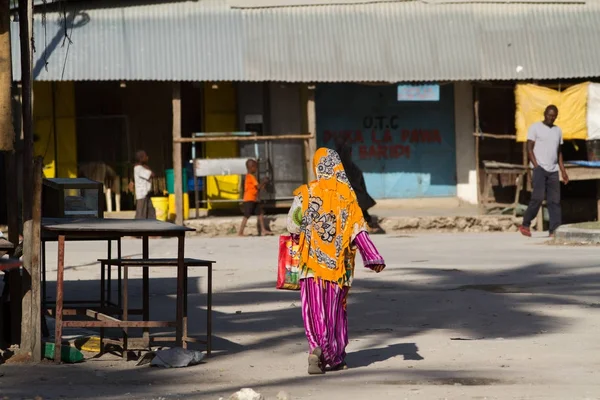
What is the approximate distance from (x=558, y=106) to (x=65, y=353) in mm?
14522

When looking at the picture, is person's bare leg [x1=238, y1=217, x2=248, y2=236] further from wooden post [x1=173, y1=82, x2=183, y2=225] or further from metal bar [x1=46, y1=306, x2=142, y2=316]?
metal bar [x1=46, y1=306, x2=142, y2=316]

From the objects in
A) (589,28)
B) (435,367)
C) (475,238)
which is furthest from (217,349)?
(589,28)

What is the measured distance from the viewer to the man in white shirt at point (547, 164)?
17.7 m

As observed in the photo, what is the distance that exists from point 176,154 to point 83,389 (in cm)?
1387

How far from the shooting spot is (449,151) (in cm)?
2362

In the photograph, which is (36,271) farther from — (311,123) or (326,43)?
(326,43)

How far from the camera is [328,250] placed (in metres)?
8.24

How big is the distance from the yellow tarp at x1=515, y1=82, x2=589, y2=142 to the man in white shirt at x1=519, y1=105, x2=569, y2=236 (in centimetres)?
360

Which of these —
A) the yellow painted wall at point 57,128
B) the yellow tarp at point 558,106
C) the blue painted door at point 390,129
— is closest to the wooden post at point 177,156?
the yellow painted wall at point 57,128

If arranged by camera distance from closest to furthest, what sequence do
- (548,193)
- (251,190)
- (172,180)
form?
(548,193), (251,190), (172,180)

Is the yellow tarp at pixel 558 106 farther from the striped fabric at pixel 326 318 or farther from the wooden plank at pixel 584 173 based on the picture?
the striped fabric at pixel 326 318

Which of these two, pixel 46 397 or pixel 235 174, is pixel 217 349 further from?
pixel 235 174

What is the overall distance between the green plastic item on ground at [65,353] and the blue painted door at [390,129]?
50.0 ft

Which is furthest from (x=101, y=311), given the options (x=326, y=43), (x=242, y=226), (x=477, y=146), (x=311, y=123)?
(x=477, y=146)
